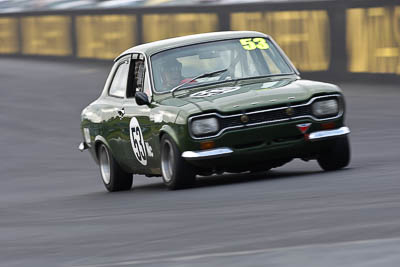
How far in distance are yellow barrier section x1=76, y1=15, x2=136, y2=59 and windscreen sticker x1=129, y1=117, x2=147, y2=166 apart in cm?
1987

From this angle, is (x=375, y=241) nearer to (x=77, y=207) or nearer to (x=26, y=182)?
(x=77, y=207)

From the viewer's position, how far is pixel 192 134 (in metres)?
9.59

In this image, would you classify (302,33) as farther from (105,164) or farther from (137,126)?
(137,126)

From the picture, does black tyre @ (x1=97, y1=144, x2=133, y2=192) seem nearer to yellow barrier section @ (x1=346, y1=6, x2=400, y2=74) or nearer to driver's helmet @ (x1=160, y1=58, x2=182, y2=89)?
driver's helmet @ (x1=160, y1=58, x2=182, y2=89)

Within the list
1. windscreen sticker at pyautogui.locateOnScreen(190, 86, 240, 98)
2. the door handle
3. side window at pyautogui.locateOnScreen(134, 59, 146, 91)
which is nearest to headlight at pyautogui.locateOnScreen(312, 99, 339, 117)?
windscreen sticker at pyautogui.locateOnScreen(190, 86, 240, 98)

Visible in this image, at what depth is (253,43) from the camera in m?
10.9

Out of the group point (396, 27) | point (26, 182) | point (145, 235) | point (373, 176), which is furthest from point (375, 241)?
point (396, 27)

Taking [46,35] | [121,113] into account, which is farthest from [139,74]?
[46,35]

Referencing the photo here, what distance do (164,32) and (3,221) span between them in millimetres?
20426

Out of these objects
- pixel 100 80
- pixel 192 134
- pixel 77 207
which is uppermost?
pixel 192 134

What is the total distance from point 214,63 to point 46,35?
2558 cm

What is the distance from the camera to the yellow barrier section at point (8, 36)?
37.2 m

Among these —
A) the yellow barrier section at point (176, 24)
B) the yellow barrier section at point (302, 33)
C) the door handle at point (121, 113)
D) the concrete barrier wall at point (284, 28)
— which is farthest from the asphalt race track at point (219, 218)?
the yellow barrier section at point (176, 24)

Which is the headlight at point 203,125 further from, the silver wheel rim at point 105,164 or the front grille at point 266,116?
the silver wheel rim at point 105,164
